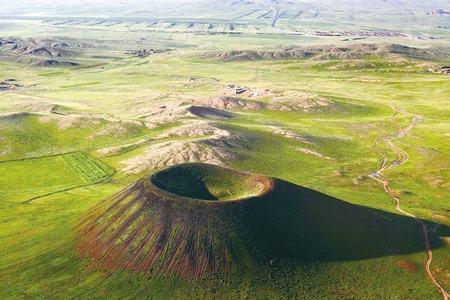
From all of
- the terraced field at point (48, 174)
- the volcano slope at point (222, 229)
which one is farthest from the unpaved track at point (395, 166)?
the terraced field at point (48, 174)

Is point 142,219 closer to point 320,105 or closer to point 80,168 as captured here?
point 80,168

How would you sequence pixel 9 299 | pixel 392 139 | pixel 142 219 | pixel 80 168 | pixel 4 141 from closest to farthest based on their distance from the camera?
1. pixel 9 299
2. pixel 142 219
3. pixel 80 168
4. pixel 4 141
5. pixel 392 139

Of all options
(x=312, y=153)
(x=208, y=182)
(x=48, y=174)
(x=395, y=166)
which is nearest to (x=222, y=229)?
(x=208, y=182)

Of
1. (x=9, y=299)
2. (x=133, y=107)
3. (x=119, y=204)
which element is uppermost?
(x=119, y=204)

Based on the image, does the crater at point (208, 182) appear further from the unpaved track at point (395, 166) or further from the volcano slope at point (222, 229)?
the unpaved track at point (395, 166)

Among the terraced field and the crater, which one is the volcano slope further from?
the terraced field

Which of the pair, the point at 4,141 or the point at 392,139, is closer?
the point at 4,141

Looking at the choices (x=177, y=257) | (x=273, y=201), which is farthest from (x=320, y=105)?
(x=177, y=257)

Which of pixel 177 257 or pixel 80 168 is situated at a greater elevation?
pixel 177 257
